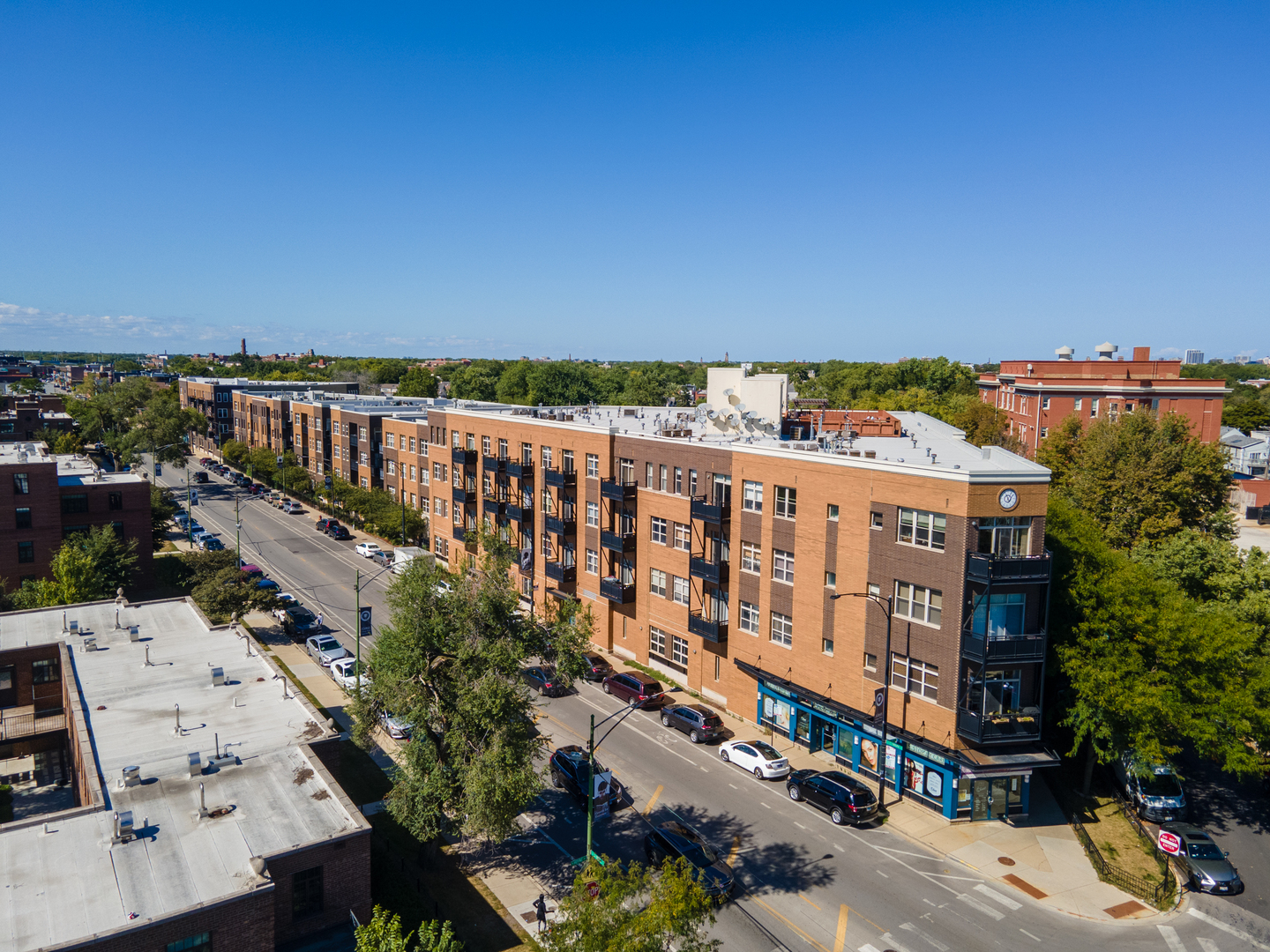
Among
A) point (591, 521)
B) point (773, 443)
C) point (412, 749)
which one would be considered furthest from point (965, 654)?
point (591, 521)

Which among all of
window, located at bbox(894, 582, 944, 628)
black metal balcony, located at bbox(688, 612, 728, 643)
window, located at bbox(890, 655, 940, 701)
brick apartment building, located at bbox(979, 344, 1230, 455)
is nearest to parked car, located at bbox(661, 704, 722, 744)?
black metal balcony, located at bbox(688, 612, 728, 643)

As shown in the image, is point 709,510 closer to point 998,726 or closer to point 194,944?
point 998,726

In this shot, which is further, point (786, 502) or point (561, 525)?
point (561, 525)

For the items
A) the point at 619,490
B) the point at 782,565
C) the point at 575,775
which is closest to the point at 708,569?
the point at 782,565

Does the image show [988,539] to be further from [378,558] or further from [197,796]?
[378,558]

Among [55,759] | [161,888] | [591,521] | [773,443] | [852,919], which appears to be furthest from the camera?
[591,521]

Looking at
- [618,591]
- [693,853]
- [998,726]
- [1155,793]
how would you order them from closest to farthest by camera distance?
[693,853] < [998,726] < [1155,793] < [618,591]
